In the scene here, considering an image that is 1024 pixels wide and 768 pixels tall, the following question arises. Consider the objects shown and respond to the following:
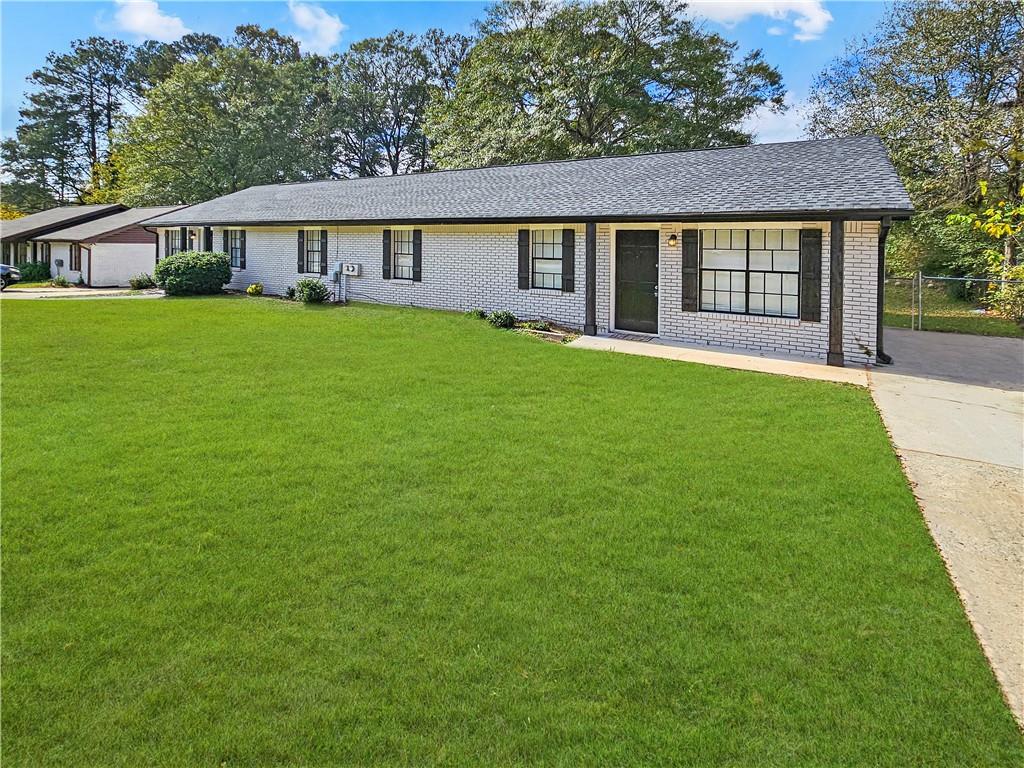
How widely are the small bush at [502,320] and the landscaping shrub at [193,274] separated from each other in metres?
11.0

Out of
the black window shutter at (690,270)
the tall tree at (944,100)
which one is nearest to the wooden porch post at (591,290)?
the black window shutter at (690,270)

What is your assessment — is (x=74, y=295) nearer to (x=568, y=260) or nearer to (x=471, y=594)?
(x=568, y=260)

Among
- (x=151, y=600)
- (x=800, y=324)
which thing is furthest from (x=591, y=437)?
(x=800, y=324)

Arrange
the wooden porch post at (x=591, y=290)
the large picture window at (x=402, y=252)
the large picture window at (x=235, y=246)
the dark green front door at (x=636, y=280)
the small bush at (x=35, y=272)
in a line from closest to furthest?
the dark green front door at (x=636, y=280), the wooden porch post at (x=591, y=290), the large picture window at (x=402, y=252), the large picture window at (x=235, y=246), the small bush at (x=35, y=272)

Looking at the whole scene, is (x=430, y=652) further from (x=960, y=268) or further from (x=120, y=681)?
(x=960, y=268)

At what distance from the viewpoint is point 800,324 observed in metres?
11.3

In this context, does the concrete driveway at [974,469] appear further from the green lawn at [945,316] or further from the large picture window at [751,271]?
the green lawn at [945,316]

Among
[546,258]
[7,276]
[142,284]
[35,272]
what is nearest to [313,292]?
[546,258]

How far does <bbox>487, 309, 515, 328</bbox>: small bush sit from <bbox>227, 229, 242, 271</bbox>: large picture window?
1192 cm

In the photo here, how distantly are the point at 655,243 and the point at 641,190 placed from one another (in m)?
1.56

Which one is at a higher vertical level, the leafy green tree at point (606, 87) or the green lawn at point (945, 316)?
the leafy green tree at point (606, 87)

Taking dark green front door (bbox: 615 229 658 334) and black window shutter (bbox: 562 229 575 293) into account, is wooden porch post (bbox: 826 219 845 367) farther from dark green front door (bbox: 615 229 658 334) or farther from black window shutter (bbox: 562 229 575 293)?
black window shutter (bbox: 562 229 575 293)

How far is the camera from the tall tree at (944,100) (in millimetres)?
18953

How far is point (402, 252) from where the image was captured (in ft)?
57.6
